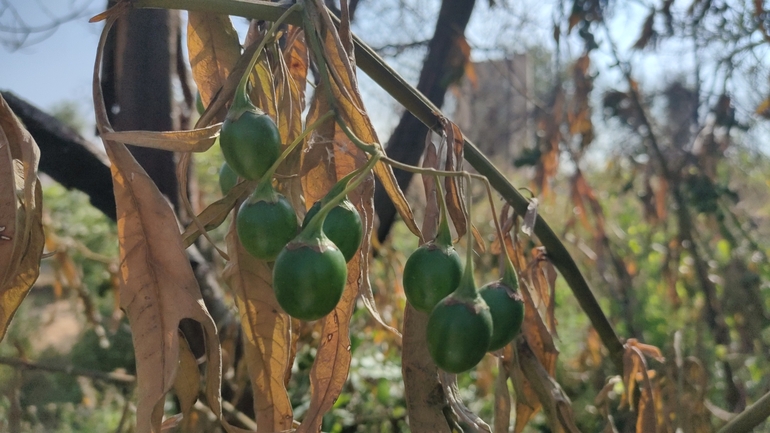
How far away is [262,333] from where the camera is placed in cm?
79

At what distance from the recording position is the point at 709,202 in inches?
104

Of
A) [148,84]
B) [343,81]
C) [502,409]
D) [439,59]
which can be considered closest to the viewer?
[343,81]

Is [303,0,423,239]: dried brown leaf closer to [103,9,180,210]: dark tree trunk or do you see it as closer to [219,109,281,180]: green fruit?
[219,109,281,180]: green fruit

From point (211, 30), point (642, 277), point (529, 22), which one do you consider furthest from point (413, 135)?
point (642, 277)

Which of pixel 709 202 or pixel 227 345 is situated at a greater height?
pixel 709 202

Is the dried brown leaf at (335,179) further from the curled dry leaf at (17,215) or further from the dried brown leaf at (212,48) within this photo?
the curled dry leaf at (17,215)

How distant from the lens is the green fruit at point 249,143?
0.63 m

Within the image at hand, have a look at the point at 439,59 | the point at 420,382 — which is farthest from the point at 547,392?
the point at 439,59

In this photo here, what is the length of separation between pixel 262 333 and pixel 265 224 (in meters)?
0.23

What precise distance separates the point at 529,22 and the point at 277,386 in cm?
311

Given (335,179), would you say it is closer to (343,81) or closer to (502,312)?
(343,81)

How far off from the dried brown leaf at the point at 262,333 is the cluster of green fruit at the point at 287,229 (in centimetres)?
17

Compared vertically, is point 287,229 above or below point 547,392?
above

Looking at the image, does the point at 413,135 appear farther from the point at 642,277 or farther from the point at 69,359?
the point at 642,277
